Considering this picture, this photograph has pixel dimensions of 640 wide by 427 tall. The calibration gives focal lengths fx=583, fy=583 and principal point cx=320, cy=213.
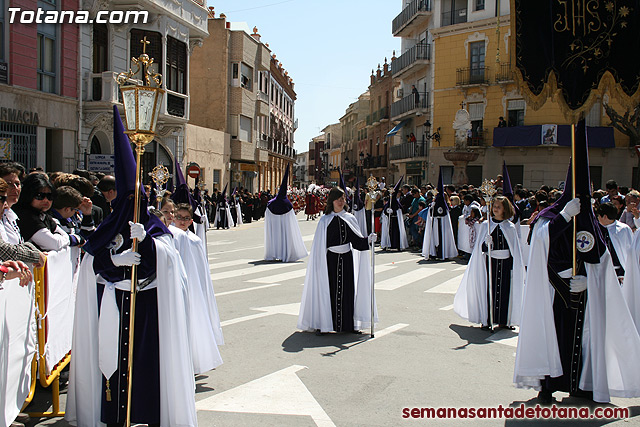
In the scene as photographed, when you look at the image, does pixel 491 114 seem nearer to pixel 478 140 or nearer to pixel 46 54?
pixel 478 140

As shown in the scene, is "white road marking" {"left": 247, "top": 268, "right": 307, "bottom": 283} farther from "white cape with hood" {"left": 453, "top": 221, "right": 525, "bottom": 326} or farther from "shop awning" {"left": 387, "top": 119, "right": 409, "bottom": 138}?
"shop awning" {"left": 387, "top": 119, "right": 409, "bottom": 138}

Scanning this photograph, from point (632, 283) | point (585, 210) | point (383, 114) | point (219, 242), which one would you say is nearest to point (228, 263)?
point (219, 242)

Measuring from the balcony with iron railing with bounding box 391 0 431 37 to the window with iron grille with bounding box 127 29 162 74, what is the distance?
2053cm

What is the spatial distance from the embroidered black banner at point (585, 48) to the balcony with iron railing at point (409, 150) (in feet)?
104

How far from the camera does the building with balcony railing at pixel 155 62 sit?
20250 mm

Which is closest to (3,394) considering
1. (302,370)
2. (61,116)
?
(302,370)

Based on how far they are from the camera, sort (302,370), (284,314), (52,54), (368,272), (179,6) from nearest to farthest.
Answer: (302,370) < (368,272) < (284,314) < (52,54) < (179,6)

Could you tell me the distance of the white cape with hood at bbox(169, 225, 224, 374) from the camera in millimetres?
5812

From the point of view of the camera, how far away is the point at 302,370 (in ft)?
20.6

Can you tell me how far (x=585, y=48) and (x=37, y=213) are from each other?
608 centimetres

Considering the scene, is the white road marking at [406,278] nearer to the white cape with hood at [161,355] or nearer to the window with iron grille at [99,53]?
the white cape with hood at [161,355]

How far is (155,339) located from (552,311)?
3602 millimetres

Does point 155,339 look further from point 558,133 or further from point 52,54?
point 558,133

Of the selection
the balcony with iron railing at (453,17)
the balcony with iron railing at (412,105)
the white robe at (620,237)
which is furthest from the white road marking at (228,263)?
the balcony with iron railing at (453,17)
